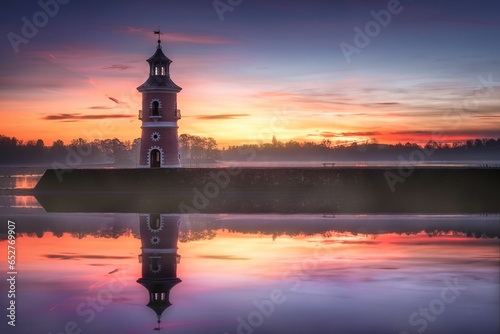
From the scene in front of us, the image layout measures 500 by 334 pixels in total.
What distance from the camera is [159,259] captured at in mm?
19422

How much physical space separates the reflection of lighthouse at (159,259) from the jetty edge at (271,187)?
11436mm

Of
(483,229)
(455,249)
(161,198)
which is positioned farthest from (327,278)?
(161,198)

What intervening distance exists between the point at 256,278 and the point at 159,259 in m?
3.41

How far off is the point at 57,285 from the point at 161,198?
26.9m

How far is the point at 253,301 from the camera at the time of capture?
1471 centimetres

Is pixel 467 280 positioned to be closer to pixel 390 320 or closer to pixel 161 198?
pixel 390 320

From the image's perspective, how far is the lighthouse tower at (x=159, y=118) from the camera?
49188mm
